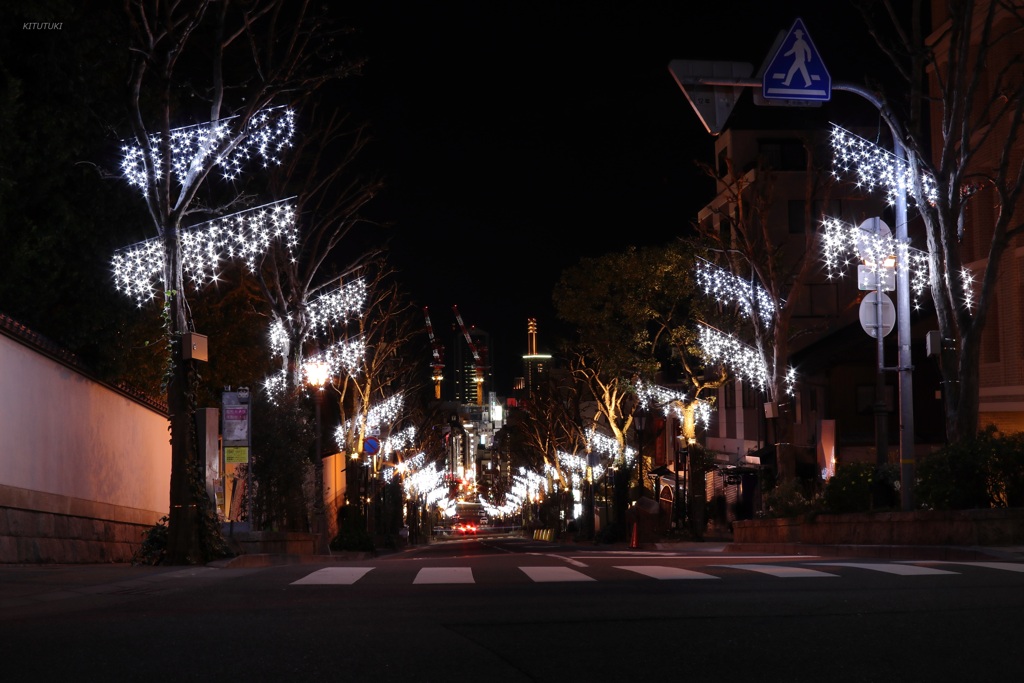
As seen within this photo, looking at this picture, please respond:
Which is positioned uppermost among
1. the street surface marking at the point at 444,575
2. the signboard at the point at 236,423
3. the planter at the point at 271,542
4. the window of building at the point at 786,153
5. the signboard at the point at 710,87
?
the window of building at the point at 786,153

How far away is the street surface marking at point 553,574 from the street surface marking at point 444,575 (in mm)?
675

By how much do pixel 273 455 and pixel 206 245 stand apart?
10529 mm

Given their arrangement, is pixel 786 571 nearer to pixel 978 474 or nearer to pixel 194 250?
pixel 978 474

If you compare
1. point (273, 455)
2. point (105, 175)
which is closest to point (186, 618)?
point (105, 175)

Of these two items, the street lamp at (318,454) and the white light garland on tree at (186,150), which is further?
the street lamp at (318,454)

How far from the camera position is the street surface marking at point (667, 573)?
11633mm

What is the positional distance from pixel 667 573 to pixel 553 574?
1.22m

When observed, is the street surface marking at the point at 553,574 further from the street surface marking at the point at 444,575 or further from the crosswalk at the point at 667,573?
the street surface marking at the point at 444,575

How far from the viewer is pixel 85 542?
23.6m

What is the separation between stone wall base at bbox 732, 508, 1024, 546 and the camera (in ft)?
56.7

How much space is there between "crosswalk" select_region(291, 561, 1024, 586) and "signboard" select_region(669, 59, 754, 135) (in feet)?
20.8

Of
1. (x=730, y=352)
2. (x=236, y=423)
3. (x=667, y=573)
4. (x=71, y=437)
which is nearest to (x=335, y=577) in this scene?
(x=667, y=573)

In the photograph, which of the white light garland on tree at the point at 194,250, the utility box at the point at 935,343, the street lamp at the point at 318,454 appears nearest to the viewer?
the utility box at the point at 935,343

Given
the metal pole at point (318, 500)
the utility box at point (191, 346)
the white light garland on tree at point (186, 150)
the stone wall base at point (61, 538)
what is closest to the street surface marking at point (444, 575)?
the utility box at point (191, 346)
